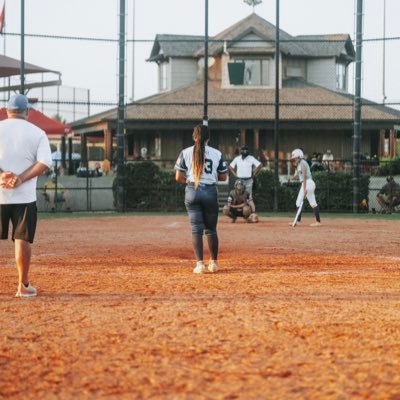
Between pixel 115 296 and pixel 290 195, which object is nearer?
pixel 115 296

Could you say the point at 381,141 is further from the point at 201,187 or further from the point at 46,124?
the point at 201,187

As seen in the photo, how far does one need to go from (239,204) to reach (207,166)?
386 inches

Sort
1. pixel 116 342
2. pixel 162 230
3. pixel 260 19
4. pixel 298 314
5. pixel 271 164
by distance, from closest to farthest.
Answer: pixel 116 342 < pixel 298 314 < pixel 162 230 < pixel 271 164 < pixel 260 19

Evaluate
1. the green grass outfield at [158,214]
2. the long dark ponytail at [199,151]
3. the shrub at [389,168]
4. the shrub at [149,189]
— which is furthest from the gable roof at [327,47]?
the long dark ponytail at [199,151]

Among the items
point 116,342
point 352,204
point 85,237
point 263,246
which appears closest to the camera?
point 116,342

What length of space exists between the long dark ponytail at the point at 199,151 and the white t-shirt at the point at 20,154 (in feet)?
8.10

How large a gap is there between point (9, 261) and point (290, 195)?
592 inches

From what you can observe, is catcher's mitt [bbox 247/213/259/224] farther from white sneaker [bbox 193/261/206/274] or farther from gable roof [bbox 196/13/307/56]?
gable roof [bbox 196/13/307/56]

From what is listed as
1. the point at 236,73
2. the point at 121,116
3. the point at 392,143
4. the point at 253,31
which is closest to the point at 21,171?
the point at 121,116

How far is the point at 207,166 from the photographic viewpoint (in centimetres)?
1027

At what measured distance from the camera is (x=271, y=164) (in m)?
30.3

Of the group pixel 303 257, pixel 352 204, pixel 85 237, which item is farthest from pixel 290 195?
pixel 303 257

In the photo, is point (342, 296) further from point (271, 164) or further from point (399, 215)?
point (271, 164)

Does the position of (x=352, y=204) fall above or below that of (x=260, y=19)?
below
